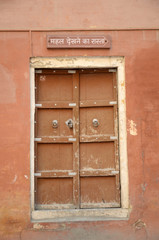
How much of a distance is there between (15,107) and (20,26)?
128 cm

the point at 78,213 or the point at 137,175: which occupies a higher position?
the point at 137,175

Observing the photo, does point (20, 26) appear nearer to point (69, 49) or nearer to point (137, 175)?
point (69, 49)

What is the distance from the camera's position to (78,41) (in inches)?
170

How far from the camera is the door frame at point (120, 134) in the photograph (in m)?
4.22

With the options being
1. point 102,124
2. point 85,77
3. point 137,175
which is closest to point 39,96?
point 85,77

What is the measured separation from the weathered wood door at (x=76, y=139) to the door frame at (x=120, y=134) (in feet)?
0.40

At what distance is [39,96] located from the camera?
4484 millimetres

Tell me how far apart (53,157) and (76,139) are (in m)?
0.47

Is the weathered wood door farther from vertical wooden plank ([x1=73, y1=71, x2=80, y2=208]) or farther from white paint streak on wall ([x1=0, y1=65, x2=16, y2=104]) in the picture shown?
white paint streak on wall ([x1=0, y1=65, x2=16, y2=104])

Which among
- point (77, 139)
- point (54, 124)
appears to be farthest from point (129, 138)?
point (54, 124)

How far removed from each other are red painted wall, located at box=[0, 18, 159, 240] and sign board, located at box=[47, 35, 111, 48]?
0.08m

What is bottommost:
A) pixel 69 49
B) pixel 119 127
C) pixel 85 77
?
pixel 119 127

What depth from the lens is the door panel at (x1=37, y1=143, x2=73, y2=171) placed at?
440 cm

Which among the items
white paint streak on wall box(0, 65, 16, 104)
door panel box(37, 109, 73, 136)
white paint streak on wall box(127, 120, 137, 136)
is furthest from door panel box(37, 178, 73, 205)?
white paint streak on wall box(0, 65, 16, 104)
